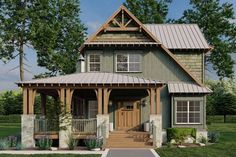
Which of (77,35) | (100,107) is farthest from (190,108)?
(77,35)

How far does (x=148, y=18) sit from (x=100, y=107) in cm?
2749

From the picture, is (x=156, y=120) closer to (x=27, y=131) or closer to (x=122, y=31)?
(x=122, y=31)

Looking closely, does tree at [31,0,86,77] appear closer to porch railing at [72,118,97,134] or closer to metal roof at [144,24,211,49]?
metal roof at [144,24,211,49]

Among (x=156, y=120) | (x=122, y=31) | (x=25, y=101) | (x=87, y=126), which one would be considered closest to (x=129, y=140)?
(x=156, y=120)

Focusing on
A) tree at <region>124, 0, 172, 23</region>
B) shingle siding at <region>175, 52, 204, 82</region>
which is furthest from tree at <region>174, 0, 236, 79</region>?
shingle siding at <region>175, 52, 204, 82</region>

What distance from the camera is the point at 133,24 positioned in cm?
2906

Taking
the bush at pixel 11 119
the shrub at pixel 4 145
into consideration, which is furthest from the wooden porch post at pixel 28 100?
the bush at pixel 11 119

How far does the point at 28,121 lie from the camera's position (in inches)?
954

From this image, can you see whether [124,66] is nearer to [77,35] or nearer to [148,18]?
[77,35]

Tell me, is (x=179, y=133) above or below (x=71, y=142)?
above

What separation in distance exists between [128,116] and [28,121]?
7.49 m

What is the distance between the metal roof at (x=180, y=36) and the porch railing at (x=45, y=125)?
10.4 m

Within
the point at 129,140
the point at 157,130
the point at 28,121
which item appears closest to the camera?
the point at 157,130

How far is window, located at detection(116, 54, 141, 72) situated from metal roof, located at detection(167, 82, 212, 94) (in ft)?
8.90
